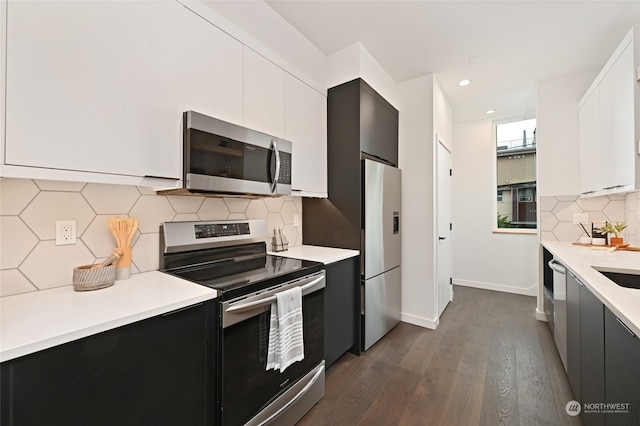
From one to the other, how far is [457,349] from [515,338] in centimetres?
69

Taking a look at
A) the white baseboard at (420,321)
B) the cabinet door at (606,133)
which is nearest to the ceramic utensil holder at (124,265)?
the white baseboard at (420,321)

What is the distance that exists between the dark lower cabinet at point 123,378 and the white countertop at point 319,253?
3.06 feet

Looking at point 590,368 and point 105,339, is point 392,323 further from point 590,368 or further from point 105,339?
point 105,339

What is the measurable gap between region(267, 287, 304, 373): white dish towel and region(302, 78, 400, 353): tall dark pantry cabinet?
774 millimetres

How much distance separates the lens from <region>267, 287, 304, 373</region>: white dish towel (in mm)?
1428

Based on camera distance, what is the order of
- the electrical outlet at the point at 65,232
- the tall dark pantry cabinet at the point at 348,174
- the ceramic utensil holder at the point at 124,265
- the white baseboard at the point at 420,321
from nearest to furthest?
1. the electrical outlet at the point at 65,232
2. the ceramic utensil holder at the point at 124,265
3. the tall dark pantry cabinet at the point at 348,174
4. the white baseboard at the point at 420,321

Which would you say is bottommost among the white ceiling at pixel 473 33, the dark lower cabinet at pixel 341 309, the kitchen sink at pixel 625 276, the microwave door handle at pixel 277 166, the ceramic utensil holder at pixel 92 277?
the dark lower cabinet at pixel 341 309

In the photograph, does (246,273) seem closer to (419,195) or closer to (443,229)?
(419,195)

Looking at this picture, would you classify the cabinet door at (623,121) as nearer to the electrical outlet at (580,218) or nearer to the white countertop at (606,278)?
the white countertop at (606,278)

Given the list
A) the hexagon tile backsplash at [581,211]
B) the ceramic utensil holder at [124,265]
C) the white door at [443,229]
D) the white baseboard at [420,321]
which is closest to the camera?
the ceramic utensil holder at [124,265]

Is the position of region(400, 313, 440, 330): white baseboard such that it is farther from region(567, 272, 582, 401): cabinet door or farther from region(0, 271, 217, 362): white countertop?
region(0, 271, 217, 362): white countertop

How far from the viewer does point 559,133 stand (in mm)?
3041

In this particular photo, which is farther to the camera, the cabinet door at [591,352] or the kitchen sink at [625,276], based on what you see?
the kitchen sink at [625,276]

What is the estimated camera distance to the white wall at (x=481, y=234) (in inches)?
157
